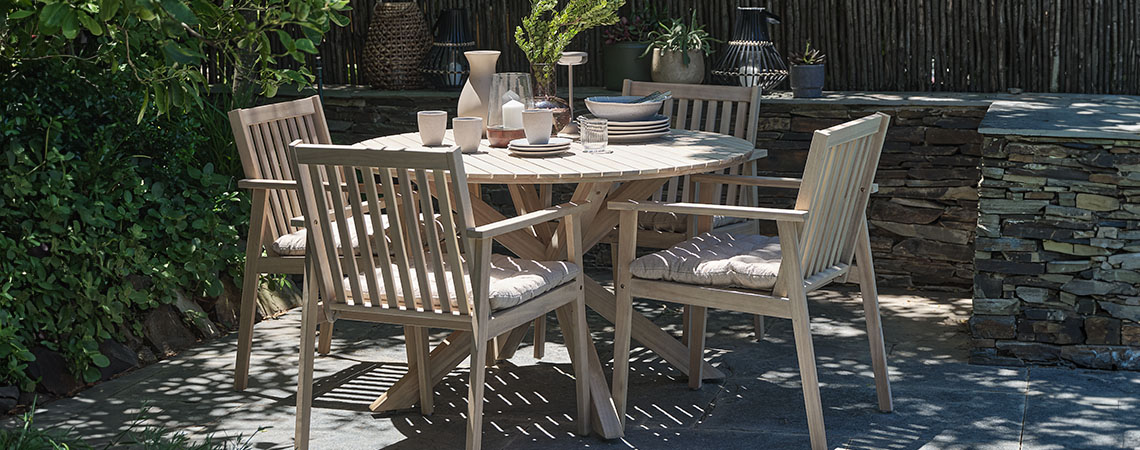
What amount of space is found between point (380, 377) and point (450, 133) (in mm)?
948

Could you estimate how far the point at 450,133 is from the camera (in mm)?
4375

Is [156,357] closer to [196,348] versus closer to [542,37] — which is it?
[196,348]

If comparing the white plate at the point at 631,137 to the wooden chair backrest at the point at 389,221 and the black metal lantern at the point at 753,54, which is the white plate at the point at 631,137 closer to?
the wooden chair backrest at the point at 389,221

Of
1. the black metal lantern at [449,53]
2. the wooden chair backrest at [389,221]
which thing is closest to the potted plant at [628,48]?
the black metal lantern at [449,53]

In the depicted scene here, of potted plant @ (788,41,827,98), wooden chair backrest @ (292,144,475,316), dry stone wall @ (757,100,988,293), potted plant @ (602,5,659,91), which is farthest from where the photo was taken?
potted plant @ (602,5,659,91)

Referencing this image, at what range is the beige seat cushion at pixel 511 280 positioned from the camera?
3.15 m

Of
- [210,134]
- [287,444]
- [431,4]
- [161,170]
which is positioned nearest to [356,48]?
[431,4]

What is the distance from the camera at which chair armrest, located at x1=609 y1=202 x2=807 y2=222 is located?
3.17m

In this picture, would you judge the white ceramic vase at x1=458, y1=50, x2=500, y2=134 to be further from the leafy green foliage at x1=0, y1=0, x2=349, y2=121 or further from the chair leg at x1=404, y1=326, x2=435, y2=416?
the leafy green foliage at x1=0, y1=0, x2=349, y2=121

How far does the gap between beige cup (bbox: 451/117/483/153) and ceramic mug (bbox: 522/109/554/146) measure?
163mm

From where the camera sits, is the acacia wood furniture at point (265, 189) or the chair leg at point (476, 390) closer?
the chair leg at point (476, 390)

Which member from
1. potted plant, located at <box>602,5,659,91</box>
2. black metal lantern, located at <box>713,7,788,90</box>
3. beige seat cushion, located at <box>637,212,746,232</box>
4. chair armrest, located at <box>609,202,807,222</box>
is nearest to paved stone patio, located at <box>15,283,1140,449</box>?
beige seat cushion, located at <box>637,212,746,232</box>

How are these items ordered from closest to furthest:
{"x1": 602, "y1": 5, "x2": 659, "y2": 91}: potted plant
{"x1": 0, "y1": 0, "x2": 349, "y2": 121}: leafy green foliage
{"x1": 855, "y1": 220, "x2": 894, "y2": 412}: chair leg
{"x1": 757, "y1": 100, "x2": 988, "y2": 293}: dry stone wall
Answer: {"x1": 0, "y1": 0, "x2": 349, "y2": 121}: leafy green foliage, {"x1": 855, "y1": 220, "x2": 894, "y2": 412}: chair leg, {"x1": 757, "y1": 100, "x2": 988, "y2": 293}: dry stone wall, {"x1": 602, "y1": 5, "x2": 659, "y2": 91}: potted plant

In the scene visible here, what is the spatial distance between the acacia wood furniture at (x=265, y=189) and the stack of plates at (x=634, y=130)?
43.8 inches
